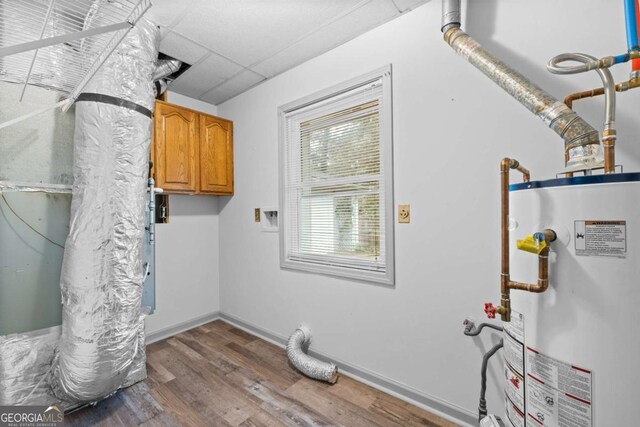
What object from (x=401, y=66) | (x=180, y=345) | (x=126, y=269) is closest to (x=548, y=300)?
(x=401, y=66)

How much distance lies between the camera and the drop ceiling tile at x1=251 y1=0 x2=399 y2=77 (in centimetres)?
177

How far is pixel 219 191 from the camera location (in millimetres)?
2918

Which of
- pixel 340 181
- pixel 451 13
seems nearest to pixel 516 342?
pixel 340 181

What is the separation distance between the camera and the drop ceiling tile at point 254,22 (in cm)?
171

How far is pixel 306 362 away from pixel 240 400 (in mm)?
518

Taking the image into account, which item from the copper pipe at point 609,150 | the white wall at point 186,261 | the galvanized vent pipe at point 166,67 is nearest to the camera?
the copper pipe at point 609,150

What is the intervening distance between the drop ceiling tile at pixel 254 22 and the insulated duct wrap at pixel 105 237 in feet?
1.28

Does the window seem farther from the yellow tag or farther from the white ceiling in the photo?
the yellow tag

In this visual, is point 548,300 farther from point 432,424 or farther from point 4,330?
point 4,330

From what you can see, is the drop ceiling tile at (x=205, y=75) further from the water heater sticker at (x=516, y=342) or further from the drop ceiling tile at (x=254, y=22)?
the water heater sticker at (x=516, y=342)

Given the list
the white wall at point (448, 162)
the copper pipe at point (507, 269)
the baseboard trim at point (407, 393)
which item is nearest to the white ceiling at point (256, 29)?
the white wall at point (448, 162)

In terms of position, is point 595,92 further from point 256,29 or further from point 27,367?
point 27,367

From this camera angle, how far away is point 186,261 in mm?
2963

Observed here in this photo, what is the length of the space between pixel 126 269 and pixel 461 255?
2126mm
